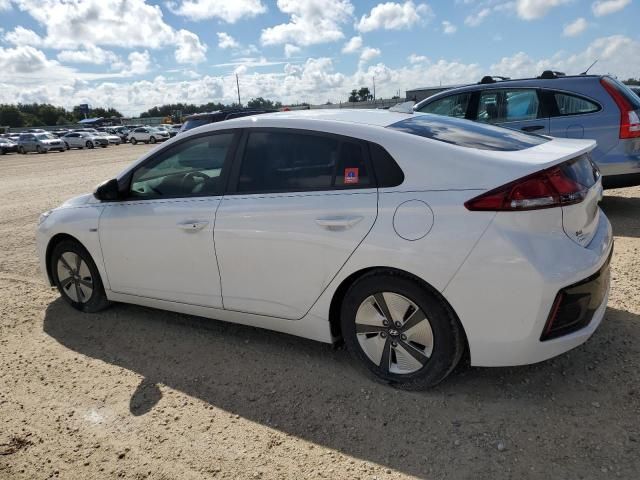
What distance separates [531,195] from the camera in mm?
2596

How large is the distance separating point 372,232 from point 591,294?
120 cm

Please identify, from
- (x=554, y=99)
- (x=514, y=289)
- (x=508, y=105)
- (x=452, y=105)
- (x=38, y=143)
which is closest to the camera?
(x=514, y=289)

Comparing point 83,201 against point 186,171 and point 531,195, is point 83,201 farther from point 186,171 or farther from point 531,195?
point 531,195

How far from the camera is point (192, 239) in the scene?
11.9 ft

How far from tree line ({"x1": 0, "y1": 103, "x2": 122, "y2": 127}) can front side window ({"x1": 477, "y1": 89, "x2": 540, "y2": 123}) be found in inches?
4342

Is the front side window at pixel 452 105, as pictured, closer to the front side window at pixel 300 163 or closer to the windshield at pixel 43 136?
the front side window at pixel 300 163

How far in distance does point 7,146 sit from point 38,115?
7701 cm

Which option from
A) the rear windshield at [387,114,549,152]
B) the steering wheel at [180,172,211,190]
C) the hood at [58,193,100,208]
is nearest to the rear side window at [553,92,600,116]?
the rear windshield at [387,114,549,152]

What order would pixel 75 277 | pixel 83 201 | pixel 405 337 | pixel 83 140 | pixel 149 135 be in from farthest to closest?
pixel 149 135 → pixel 83 140 → pixel 75 277 → pixel 83 201 → pixel 405 337

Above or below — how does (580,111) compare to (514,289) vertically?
above

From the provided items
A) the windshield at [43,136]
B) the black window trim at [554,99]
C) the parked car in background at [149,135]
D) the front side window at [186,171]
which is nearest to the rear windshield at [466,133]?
the front side window at [186,171]

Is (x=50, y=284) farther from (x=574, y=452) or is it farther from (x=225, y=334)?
(x=574, y=452)

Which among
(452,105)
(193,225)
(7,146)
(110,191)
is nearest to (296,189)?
(193,225)

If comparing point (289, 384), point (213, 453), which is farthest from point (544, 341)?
point (213, 453)
